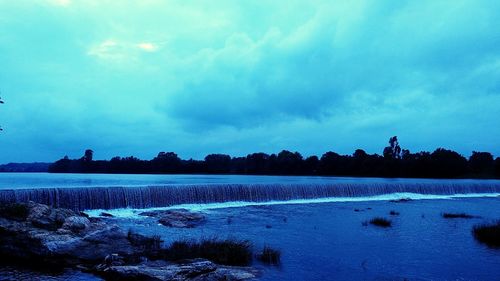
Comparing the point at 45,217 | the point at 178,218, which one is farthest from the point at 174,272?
the point at 178,218

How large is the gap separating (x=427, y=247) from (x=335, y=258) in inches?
178

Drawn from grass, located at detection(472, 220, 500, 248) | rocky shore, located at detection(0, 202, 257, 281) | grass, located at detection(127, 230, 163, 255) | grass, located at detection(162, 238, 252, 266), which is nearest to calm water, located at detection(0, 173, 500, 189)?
rocky shore, located at detection(0, 202, 257, 281)

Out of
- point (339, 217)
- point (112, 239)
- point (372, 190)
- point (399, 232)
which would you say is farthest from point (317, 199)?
point (112, 239)

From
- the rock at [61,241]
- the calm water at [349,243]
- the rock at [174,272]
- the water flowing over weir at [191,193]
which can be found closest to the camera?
the rock at [174,272]

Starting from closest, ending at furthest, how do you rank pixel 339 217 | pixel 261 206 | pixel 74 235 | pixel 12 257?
pixel 12 257, pixel 74 235, pixel 339 217, pixel 261 206

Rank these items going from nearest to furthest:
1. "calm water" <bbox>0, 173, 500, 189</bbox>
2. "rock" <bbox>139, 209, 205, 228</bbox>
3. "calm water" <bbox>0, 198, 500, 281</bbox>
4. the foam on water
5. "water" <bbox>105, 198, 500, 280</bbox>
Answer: "calm water" <bbox>0, 198, 500, 281</bbox> → "water" <bbox>105, 198, 500, 280</bbox> → "rock" <bbox>139, 209, 205, 228</bbox> → the foam on water → "calm water" <bbox>0, 173, 500, 189</bbox>

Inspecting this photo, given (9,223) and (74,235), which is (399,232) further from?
(9,223)

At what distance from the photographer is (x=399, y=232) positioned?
1997 cm

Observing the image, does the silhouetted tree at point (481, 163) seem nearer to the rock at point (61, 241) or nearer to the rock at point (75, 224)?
the rock at point (75, 224)

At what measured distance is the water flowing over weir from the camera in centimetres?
2356

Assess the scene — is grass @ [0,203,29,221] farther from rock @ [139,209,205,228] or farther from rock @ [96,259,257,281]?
rock @ [139,209,205,228]

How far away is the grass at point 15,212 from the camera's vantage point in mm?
13570

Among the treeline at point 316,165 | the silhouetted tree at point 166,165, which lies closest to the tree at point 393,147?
the treeline at point 316,165

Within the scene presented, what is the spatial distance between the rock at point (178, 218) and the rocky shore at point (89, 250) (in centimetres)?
624
